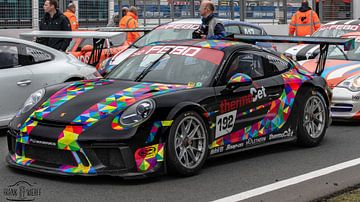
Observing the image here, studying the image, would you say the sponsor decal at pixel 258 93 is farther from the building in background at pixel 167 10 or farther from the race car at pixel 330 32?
the building in background at pixel 167 10

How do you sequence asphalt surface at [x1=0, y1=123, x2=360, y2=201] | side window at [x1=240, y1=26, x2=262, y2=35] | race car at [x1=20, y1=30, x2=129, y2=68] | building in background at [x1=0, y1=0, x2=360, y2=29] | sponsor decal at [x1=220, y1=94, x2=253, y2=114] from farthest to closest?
building in background at [x1=0, y1=0, x2=360, y2=29] < side window at [x1=240, y1=26, x2=262, y2=35] < race car at [x1=20, y1=30, x2=129, y2=68] < sponsor decal at [x1=220, y1=94, x2=253, y2=114] < asphalt surface at [x1=0, y1=123, x2=360, y2=201]

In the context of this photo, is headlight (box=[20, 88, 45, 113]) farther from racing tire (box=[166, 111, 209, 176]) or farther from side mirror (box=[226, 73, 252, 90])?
side mirror (box=[226, 73, 252, 90])

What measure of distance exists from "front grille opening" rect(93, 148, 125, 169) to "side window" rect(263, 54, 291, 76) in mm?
2466

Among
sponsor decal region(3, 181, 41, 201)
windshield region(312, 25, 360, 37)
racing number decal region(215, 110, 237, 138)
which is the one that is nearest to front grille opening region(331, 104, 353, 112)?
racing number decal region(215, 110, 237, 138)

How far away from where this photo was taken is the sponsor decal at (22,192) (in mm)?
6191

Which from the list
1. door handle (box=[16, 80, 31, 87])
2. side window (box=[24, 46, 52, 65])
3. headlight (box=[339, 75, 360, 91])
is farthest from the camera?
headlight (box=[339, 75, 360, 91])

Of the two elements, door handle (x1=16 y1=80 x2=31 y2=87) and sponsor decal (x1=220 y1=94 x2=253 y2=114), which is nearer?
sponsor decal (x1=220 y1=94 x2=253 y2=114)

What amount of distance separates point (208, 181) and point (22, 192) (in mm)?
1746

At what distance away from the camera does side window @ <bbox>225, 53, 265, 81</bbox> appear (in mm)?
7859

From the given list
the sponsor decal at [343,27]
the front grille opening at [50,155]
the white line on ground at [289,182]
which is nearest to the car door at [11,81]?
the front grille opening at [50,155]

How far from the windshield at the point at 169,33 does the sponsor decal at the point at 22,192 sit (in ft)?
24.6

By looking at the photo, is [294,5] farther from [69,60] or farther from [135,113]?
[135,113]

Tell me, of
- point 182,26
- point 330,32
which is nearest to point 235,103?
point 182,26

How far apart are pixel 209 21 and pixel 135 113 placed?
480 cm
